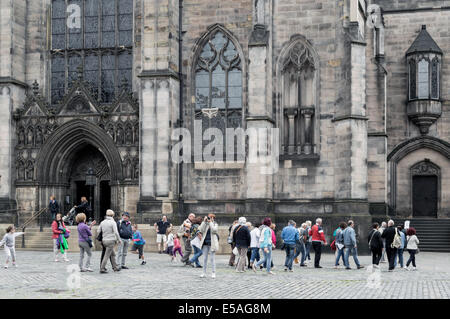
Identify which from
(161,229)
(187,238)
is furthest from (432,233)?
(187,238)

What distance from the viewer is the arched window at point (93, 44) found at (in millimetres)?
32188

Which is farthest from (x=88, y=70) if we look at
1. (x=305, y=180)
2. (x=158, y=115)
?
(x=305, y=180)

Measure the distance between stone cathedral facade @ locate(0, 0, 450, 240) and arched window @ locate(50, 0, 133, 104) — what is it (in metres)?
0.06

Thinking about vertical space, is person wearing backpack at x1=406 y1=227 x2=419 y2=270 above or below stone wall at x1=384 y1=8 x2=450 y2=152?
below

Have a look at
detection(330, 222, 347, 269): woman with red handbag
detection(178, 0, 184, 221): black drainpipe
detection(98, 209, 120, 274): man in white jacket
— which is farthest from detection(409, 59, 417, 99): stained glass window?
detection(98, 209, 120, 274): man in white jacket

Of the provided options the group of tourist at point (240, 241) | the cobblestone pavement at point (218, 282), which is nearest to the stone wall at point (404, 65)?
the group of tourist at point (240, 241)

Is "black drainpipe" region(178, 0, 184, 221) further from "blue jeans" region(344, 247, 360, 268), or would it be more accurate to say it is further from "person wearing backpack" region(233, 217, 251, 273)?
"person wearing backpack" region(233, 217, 251, 273)

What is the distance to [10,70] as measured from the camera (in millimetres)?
31375

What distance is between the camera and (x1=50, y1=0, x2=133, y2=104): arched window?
32188mm

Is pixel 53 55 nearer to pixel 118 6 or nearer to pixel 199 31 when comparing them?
pixel 118 6

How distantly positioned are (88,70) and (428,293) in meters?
21.9

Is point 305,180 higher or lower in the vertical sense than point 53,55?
lower

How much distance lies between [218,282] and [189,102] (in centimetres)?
1478

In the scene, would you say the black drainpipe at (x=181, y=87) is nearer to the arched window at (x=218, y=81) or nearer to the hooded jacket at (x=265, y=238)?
the arched window at (x=218, y=81)
